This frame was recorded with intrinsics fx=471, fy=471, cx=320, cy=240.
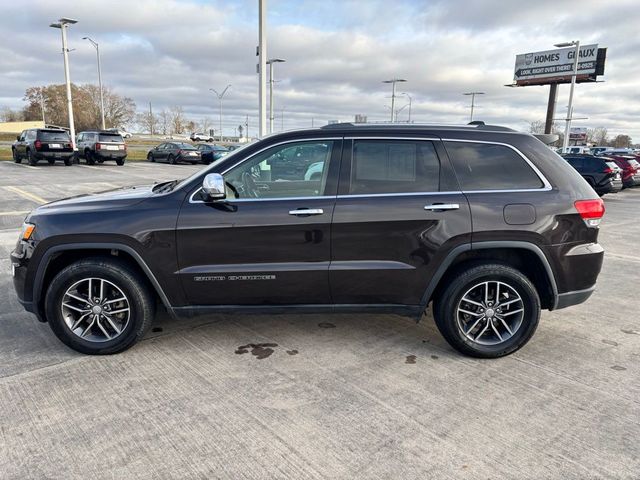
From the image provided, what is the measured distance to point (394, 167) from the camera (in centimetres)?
365

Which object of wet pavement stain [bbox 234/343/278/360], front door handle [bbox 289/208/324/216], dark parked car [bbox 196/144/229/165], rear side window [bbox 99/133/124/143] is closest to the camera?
front door handle [bbox 289/208/324/216]

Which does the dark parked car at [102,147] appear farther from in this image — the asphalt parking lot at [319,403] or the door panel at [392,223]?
the door panel at [392,223]

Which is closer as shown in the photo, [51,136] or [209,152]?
[51,136]

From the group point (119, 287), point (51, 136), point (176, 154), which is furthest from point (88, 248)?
point (176, 154)

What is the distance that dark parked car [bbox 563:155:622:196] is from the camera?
55.4 feet

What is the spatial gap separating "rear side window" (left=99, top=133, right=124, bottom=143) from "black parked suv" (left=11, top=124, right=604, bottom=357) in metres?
24.0

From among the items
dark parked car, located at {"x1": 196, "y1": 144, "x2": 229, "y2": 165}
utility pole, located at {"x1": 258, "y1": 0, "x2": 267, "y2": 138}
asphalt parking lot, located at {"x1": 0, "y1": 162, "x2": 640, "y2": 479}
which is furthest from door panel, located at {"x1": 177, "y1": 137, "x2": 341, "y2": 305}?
dark parked car, located at {"x1": 196, "y1": 144, "x2": 229, "y2": 165}

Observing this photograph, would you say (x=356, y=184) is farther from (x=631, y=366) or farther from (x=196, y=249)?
(x=631, y=366)

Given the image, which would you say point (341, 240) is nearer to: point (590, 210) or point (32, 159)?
point (590, 210)

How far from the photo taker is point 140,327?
144 inches

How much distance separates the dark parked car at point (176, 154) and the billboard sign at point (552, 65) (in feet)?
128

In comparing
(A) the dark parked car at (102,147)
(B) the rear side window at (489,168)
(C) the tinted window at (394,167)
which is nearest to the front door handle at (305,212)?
(C) the tinted window at (394,167)

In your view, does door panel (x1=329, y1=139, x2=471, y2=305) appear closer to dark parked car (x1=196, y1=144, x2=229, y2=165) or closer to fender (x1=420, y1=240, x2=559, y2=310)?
fender (x1=420, y1=240, x2=559, y2=310)

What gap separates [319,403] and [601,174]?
17531 millimetres
